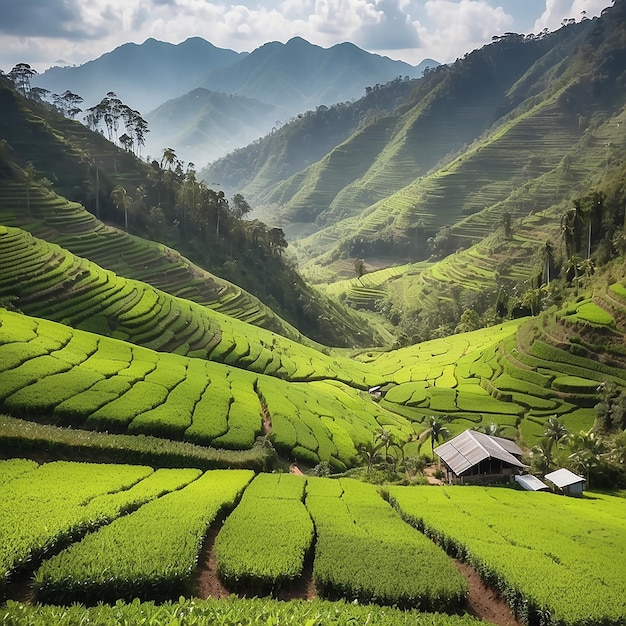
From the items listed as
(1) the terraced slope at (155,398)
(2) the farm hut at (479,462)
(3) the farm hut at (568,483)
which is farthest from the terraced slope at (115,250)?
(3) the farm hut at (568,483)

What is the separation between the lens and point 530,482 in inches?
1233

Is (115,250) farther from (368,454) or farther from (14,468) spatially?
(14,468)

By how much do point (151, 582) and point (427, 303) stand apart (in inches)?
4570

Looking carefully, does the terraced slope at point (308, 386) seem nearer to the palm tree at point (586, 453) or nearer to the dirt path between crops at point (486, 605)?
the palm tree at point (586, 453)

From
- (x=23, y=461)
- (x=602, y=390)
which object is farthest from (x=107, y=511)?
(x=602, y=390)

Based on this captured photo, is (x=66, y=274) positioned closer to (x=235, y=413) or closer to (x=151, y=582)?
(x=235, y=413)

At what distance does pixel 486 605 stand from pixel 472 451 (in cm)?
1789

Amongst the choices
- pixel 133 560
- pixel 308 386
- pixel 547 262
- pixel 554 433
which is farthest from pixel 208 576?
pixel 547 262

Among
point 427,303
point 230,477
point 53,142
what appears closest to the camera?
point 230,477

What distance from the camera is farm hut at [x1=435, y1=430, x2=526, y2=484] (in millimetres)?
32125

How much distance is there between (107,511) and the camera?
16859mm

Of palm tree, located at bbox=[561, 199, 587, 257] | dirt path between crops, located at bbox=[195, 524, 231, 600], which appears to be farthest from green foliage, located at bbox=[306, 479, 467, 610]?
palm tree, located at bbox=[561, 199, 587, 257]

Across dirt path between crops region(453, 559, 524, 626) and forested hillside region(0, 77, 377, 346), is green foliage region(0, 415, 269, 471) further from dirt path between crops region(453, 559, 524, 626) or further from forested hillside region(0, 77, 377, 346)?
forested hillside region(0, 77, 377, 346)

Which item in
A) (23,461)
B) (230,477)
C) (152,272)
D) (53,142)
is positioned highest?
(53,142)
